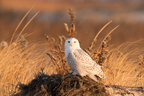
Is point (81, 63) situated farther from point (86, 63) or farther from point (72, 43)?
point (72, 43)

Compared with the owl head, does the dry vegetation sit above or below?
above

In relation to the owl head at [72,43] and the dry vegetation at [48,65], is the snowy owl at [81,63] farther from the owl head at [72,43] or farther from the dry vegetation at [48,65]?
the dry vegetation at [48,65]

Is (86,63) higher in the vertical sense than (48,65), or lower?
lower

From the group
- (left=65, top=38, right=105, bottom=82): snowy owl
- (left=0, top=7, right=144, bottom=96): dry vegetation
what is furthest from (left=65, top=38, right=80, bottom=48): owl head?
(left=0, top=7, right=144, bottom=96): dry vegetation

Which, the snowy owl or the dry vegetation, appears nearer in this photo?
the snowy owl

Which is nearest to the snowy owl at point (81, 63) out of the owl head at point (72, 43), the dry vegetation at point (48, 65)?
the owl head at point (72, 43)

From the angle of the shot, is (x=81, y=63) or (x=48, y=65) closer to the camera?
(x=81, y=63)

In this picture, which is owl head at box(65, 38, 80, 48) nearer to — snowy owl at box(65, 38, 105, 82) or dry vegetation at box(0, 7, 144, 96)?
snowy owl at box(65, 38, 105, 82)

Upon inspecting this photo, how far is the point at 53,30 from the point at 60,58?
10536 millimetres

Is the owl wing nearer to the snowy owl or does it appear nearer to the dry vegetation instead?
the snowy owl

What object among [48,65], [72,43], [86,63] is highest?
[48,65]

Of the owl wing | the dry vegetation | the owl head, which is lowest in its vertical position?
the owl wing

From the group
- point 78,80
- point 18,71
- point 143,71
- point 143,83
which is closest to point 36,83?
point 78,80

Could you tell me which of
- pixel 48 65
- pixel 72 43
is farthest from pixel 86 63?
pixel 48 65
